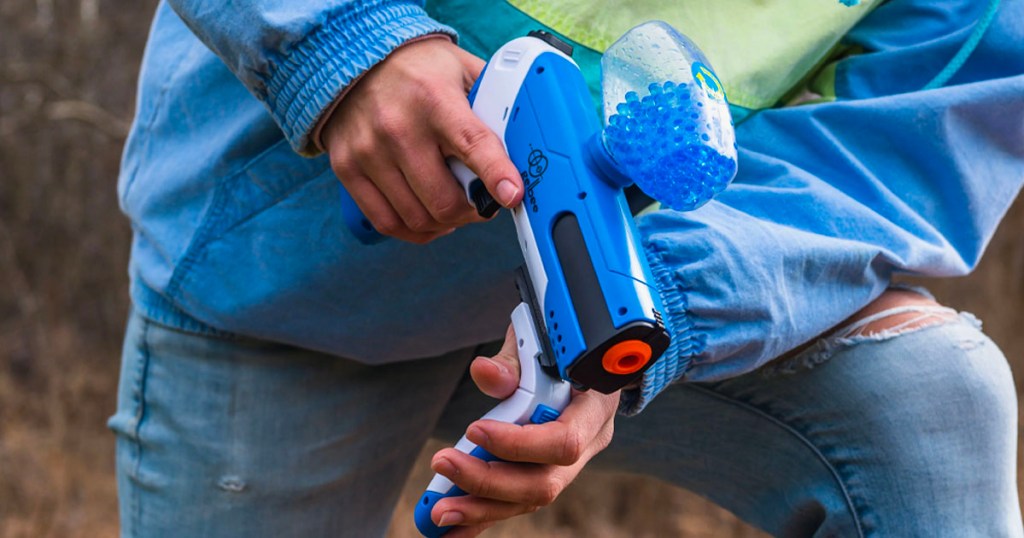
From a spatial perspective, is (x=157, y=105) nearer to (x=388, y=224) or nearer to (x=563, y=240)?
(x=388, y=224)

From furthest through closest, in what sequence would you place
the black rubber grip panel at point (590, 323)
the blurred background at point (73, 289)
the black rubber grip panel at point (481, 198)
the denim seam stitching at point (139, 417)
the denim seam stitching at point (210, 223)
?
1. the blurred background at point (73, 289)
2. the denim seam stitching at point (139, 417)
3. the denim seam stitching at point (210, 223)
4. the black rubber grip panel at point (481, 198)
5. the black rubber grip panel at point (590, 323)

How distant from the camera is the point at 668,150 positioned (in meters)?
0.79

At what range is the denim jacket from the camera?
0.98 meters

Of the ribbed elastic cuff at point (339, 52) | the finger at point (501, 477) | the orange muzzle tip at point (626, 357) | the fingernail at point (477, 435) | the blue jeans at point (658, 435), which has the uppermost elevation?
the ribbed elastic cuff at point (339, 52)

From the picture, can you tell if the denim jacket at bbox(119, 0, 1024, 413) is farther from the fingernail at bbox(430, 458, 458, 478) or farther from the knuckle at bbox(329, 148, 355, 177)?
the fingernail at bbox(430, 458, 458, 478)

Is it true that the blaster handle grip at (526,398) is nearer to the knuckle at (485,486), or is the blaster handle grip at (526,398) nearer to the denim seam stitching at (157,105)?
the knuckle at (485,486)

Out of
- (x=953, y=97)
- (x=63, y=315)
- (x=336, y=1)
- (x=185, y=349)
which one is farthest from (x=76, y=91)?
(x=953, y=97)

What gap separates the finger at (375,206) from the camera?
92cm

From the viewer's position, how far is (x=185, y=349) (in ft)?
3.94

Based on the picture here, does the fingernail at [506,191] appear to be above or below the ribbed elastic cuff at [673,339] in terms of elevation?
above

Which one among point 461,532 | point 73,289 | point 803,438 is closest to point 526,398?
point 461,532

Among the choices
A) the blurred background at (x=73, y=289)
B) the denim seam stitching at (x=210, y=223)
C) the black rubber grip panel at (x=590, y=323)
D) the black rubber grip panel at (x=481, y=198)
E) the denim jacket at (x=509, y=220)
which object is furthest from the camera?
the blurred background at (x=73, y=289)

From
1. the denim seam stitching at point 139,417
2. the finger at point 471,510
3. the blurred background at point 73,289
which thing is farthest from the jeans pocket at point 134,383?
the blurred background at point 73,289

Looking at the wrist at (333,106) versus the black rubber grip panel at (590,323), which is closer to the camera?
the black rubber grip panel at (590,323)
